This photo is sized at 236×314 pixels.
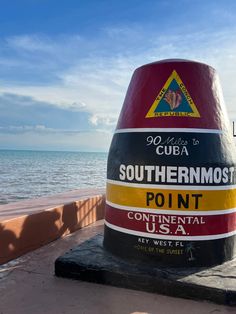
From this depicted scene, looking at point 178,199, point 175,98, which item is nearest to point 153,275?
point 178,199

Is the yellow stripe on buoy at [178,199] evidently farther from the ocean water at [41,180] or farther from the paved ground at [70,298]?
the ocean water at [41,180]

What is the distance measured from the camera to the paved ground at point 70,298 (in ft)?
11.4

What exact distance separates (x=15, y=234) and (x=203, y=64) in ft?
10.7

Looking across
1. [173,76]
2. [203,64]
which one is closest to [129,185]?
[173,76]

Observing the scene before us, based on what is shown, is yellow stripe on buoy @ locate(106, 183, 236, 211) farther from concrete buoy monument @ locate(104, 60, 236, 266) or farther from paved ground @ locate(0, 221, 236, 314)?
paved ground @ locate(0, 221, 236, 314)

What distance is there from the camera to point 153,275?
3.89 meters

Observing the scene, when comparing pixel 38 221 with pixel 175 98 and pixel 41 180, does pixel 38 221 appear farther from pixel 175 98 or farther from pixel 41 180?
pixel 41 180

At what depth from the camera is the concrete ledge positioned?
4668 mm

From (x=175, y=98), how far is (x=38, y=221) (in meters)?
2.58

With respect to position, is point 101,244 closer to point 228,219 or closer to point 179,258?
point 179,258

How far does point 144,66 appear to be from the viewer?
4680 mm

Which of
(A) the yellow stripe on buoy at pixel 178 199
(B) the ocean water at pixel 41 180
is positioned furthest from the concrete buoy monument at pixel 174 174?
(B) the ocean water at pixel 41 180

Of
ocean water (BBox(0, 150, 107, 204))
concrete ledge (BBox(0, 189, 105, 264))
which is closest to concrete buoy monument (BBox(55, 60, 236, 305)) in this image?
concrete ledge (BBox(0, 189, 105, 264))

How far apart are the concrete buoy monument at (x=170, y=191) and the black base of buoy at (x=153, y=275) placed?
1cm
